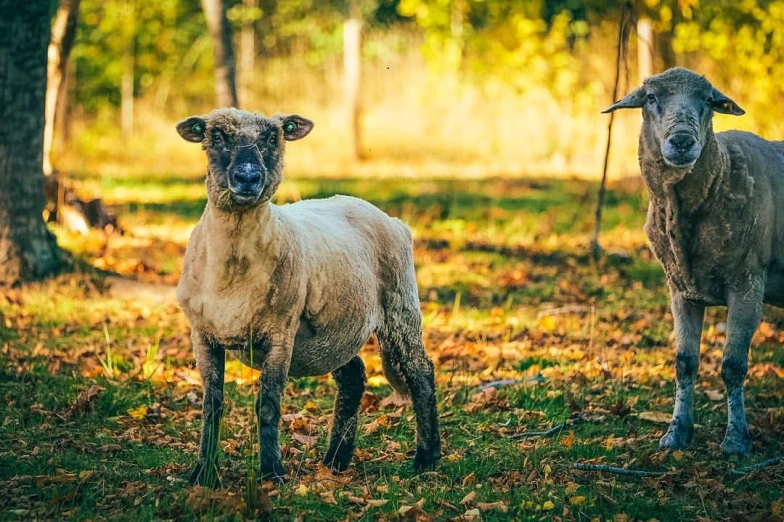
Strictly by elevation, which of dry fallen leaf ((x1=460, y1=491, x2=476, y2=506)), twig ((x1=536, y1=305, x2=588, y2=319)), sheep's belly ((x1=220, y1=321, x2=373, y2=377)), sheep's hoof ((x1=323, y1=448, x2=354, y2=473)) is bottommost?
sheep's hoof ((x1=323, y1=448, x2=354, y2=473))

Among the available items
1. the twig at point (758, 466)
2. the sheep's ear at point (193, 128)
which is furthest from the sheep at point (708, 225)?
the sheep's ear at point (193, 128)

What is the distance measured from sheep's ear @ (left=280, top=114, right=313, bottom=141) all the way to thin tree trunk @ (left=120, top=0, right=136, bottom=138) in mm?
20504

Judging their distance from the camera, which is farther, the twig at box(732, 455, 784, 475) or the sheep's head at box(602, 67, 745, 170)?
the sheep's head at box(602, 67, 745, 170)

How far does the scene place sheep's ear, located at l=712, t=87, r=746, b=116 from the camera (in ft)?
22.5

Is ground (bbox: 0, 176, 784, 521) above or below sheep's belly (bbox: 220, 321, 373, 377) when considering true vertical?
below

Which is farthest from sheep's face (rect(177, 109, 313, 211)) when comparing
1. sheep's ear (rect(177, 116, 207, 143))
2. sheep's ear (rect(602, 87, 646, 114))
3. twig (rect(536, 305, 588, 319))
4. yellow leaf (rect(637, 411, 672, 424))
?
twig (rect(536, 305, 588, 319))

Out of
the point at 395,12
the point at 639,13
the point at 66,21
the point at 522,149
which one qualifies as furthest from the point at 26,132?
the point at 395,12

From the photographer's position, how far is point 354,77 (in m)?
21.8

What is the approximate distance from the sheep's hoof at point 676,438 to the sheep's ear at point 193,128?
3.70 metres

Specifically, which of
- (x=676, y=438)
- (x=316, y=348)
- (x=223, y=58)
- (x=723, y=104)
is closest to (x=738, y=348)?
(x=676, y=438)

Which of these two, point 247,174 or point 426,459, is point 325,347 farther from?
point 247,174

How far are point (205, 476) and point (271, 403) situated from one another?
0.53 m

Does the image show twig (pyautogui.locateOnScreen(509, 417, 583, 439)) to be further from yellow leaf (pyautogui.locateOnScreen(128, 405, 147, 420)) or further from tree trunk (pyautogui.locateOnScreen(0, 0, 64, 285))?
tree trunk (pyautogui.locateOnScreen(0, 0, 64, 285))

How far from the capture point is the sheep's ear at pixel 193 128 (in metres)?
5.52
